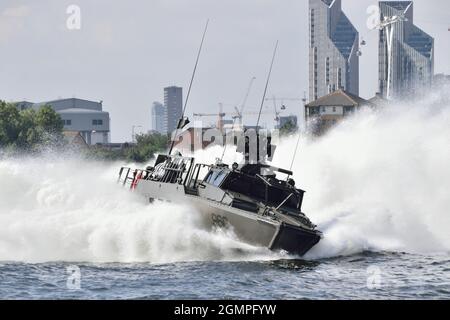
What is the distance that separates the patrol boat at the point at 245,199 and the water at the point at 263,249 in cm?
55

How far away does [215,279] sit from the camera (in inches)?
1474

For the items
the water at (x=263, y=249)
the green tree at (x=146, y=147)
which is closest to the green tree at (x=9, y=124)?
the green tree at (x=146, y=147)

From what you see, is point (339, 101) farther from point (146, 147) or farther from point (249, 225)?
point (249, 225)

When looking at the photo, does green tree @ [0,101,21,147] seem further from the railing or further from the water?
the railing

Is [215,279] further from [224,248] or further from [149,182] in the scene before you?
[149,182]

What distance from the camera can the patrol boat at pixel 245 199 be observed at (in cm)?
4106

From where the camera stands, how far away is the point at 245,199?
141 feet

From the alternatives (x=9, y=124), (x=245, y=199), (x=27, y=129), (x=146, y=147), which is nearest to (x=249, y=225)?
(x=245, y=199)

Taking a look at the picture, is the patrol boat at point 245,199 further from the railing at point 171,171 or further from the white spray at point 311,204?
the white spray at point 311,204

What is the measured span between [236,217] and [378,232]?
8848mm

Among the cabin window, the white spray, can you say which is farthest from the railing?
the white spray

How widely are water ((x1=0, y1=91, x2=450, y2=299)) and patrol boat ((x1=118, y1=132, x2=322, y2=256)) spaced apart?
55 cm

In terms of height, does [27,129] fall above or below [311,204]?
above

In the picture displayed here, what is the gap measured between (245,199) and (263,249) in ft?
8.07
